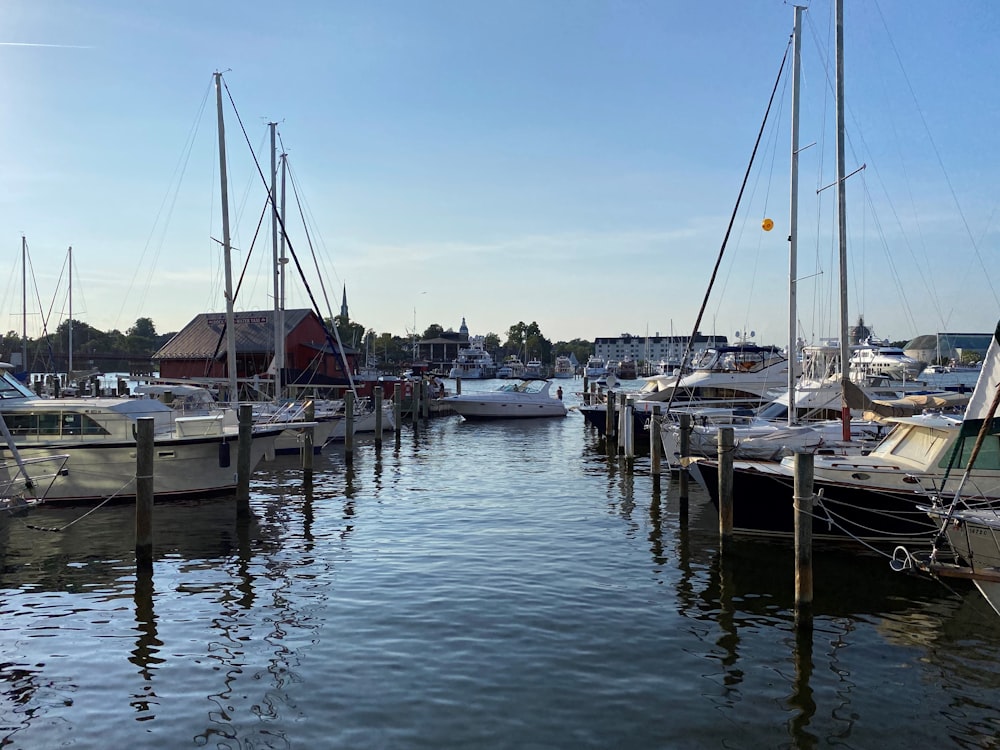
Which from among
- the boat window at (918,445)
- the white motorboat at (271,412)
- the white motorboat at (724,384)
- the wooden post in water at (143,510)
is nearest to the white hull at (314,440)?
the white motorboat at (271,412)

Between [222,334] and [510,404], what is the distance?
61.5 ft

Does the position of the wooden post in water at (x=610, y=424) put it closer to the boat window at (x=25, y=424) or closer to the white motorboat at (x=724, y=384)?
the white motorboat at (x=724, y=384)

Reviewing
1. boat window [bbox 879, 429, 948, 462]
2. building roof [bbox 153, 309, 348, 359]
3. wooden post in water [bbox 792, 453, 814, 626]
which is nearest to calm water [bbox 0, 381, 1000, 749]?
wooden post in water [bbox 792, 453, 814, 626]

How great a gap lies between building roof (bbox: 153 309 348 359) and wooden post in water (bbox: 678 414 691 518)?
3722 cm

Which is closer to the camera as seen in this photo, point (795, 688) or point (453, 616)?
point (795, 688)

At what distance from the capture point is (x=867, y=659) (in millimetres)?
10523

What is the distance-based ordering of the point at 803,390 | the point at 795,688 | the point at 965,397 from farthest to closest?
the point at 803,390 < the point at 965,397 < the point at 795,688

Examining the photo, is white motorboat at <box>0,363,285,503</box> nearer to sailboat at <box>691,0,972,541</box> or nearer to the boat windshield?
the boat windshield

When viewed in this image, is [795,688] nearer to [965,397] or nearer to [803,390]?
[965,397]

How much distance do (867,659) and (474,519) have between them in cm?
1040

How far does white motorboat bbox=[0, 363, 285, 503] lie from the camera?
2033 centimetres

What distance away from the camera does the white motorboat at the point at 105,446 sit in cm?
2033

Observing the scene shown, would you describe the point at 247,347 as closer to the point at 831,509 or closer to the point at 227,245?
the point at 227,245

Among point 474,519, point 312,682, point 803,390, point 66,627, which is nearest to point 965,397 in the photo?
point 803,390
